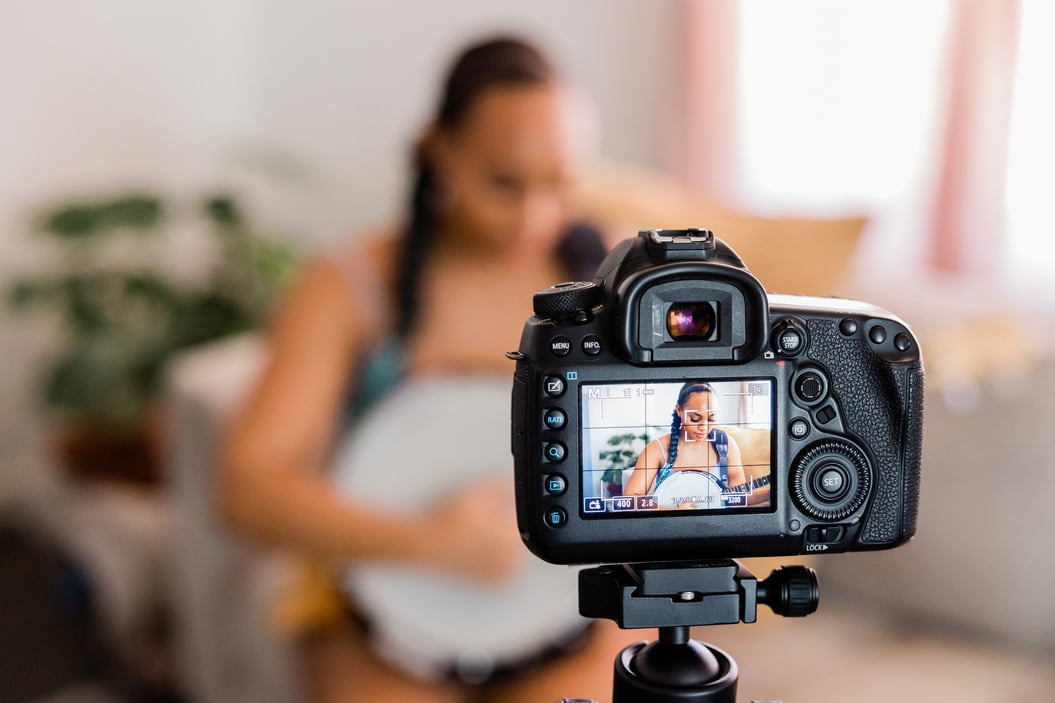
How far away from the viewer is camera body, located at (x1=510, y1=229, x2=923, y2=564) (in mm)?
524

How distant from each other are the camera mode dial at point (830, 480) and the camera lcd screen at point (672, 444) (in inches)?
1.0

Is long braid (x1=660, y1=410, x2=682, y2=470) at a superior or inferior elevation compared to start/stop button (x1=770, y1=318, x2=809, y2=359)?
inferior

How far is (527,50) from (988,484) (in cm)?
78

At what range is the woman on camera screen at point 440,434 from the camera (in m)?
1.10

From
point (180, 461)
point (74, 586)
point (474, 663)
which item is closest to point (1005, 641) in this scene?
point (474, 663)

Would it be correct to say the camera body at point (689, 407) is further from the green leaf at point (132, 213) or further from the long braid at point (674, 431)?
the green leaf at point (132, 213)

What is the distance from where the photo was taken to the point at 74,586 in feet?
7.72

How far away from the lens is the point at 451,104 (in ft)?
3.96

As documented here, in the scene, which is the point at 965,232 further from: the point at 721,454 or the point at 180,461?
the point at 721,454

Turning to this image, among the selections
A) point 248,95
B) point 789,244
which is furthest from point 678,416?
point 248,95

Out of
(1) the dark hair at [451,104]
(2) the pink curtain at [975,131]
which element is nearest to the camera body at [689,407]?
(1) the dark hair at [451,104]

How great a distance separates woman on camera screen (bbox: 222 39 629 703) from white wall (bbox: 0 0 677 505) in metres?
1.36

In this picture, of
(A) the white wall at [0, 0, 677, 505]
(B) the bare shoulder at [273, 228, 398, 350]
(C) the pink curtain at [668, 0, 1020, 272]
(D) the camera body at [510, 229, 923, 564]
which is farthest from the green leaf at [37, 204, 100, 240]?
(D) the camera body at [510, 229, 923, 564]

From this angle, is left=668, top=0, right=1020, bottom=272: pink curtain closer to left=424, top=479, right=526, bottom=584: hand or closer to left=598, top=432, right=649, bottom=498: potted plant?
left=424, top=479, right=526, bottom=584: hand
